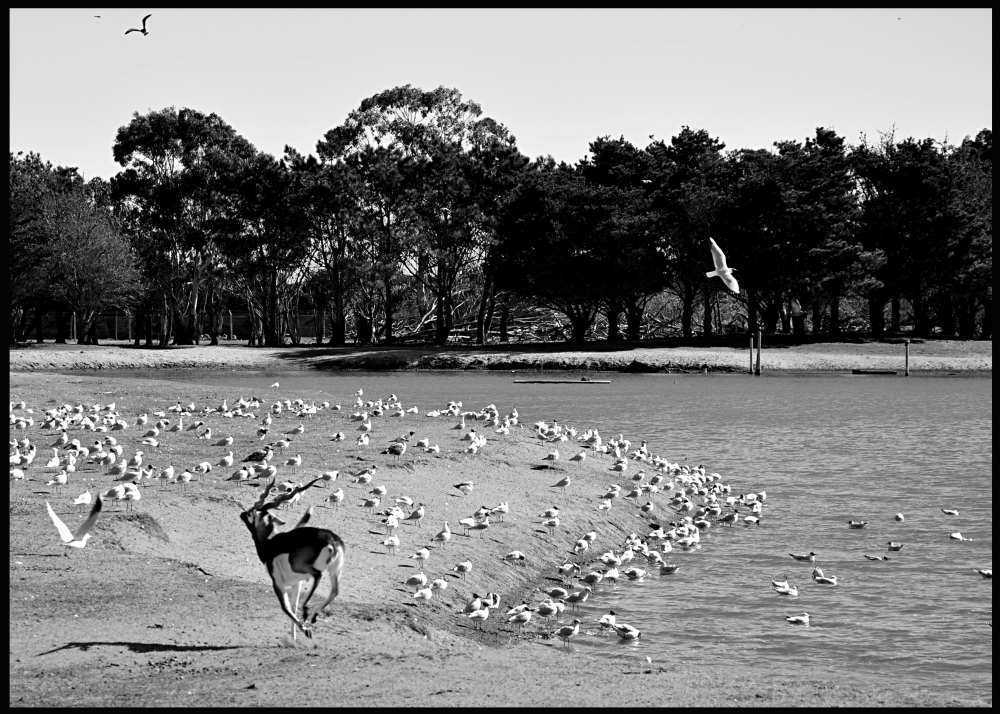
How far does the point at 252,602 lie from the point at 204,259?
72.0 m

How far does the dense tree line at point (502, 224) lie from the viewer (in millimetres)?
64000

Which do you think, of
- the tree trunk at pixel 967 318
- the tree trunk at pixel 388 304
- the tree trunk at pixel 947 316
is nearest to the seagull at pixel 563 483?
the tree trunk at pixel 388 304

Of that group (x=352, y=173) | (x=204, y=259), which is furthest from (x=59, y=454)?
(x=204, y=259)

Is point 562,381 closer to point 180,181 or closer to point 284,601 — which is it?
point 180,181

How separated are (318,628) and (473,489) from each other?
22.7 feet

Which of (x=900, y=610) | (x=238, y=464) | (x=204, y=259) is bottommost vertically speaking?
(x=900, y=610)

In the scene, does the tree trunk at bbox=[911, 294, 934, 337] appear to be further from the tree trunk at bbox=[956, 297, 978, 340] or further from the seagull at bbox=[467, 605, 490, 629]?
the seagull at bbox=[467, 605, 490, 629]

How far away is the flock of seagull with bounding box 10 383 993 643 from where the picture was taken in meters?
11.6

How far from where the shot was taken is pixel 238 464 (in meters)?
16.5

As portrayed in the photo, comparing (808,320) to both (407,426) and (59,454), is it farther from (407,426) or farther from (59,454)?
(59,454)

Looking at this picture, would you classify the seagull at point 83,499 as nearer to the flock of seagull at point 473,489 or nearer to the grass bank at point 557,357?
the flock of seagull at point 473,489

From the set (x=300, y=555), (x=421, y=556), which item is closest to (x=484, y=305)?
(x=421, y=556)

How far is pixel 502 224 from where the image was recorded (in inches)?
2756

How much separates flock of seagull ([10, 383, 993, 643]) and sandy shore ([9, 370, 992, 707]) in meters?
0.18
